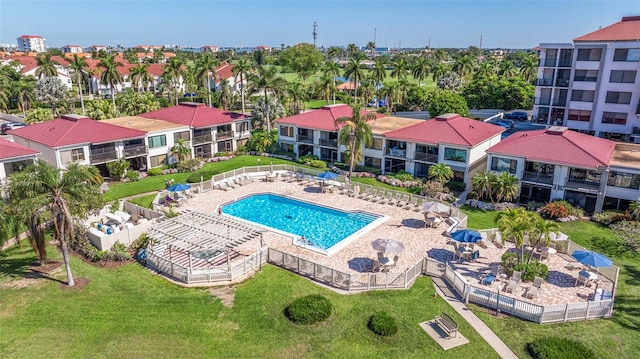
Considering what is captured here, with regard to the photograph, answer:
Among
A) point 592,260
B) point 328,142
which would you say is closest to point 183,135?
point 328,142

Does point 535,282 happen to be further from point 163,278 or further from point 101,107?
point 101,107

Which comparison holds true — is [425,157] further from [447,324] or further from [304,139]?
[447,324]

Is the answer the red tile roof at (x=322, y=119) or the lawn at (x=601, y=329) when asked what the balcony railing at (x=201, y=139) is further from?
Result: the lawn at (x=601, y=329)

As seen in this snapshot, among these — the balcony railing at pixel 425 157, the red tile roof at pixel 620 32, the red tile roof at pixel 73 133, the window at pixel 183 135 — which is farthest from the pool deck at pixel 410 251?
the red tile roof at pixel 620 32

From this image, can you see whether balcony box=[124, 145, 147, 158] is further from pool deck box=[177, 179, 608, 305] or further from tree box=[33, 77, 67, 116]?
tree box=[33, 77, 67, 116]

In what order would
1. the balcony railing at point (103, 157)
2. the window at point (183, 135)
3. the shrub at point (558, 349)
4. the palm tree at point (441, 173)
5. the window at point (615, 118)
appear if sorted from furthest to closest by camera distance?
1. the window at point (615, 118)
2. the window at point (183, 135)
3. the balcony railing at point (103, 157)
4. the palm tree at point (441, 173)
5. the shrub at point (558, 349)

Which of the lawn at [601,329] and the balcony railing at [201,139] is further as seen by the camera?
the balcony railing at [201,139]
